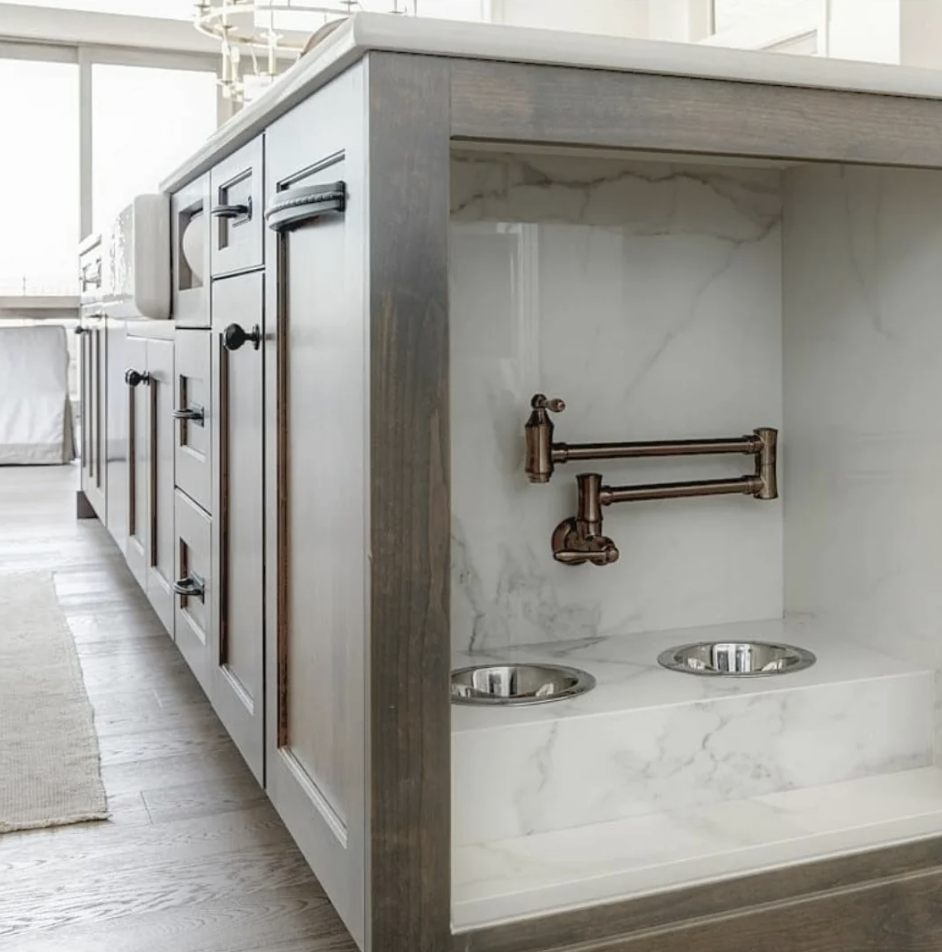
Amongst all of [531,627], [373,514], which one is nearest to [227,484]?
[531,627]

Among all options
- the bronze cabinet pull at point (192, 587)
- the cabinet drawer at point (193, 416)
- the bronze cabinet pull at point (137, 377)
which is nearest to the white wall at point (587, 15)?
the bronze cabinet pull at point (137, 377)

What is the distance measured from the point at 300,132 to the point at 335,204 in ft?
0.68

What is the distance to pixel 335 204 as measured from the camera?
3.85 feet

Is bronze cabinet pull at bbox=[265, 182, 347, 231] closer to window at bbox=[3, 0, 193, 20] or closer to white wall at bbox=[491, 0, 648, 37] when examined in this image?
window at bbox=[3, 0, 193, 20]

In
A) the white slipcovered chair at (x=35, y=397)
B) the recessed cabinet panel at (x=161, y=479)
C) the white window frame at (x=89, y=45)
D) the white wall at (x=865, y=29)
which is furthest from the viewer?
the white window frame at (x=89, y=45)

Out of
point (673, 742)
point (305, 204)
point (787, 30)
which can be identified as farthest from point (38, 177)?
point (673, 742)

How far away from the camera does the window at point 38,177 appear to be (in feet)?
22.4

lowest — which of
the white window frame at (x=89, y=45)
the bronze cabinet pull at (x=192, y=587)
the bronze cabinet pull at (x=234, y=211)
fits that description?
the bronze cabinet pull at (x=192, y=587)

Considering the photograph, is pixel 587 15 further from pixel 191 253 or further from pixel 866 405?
pixel 866 405

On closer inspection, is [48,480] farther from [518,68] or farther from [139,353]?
[518,68]

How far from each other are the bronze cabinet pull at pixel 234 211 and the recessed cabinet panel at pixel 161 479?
2.02 ft

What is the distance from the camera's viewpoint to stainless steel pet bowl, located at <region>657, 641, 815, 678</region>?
168 centimetres

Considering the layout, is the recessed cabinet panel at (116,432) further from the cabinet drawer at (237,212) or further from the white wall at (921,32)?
the white wall at (921,32)

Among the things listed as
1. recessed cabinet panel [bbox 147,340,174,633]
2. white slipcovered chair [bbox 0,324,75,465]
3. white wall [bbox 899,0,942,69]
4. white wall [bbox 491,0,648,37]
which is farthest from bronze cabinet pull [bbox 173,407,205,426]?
white wall [bbox 491,0,648,37]
